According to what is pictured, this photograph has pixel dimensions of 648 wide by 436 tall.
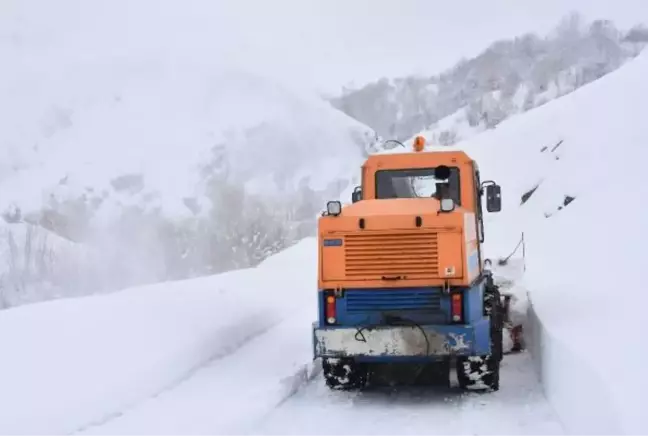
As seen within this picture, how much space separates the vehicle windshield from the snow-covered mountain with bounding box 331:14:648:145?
2720 inches

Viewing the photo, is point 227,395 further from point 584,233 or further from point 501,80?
point 501,80

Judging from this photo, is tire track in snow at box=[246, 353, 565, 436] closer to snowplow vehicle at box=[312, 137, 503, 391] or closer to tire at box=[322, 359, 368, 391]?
tire at box=[322, 359, 368, 391]

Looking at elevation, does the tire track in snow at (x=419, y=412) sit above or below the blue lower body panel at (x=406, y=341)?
below

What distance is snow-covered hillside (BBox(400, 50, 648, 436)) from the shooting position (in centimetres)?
650

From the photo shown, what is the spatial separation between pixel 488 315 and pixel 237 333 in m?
4.16

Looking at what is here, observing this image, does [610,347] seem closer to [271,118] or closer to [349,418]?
[349,418]

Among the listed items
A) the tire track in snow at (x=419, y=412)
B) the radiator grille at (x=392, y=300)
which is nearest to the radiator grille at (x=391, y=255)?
the radiator grille at (x=392, y=300)

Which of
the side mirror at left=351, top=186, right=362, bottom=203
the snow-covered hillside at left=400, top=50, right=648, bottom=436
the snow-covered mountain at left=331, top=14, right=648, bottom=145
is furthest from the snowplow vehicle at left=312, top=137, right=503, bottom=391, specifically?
the snow-covered mountain at left=331, top=14, right=648, bottom=145

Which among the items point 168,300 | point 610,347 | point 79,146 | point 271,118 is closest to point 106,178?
point 79,146

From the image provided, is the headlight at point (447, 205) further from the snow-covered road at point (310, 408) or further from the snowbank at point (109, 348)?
the snowbank at point (109, 348)

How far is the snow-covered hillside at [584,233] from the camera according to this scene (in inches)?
256

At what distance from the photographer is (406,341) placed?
8602mm

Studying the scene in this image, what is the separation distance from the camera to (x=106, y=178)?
9969 cm

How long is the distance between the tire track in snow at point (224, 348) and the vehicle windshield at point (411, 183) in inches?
118
